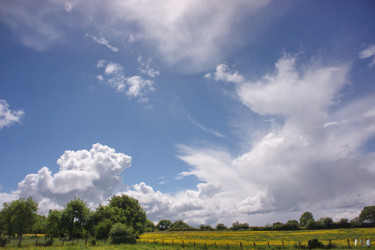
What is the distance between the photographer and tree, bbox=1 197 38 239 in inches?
1608

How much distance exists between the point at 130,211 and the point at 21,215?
2792 centimetres

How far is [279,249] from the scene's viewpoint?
111 feet

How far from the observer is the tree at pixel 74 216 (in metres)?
42.8

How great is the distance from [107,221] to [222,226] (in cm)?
8275

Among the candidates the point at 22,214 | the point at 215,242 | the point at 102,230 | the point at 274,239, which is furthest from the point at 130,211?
the point at 274,239

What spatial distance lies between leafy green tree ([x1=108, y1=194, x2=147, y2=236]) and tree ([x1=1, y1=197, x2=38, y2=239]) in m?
21.0

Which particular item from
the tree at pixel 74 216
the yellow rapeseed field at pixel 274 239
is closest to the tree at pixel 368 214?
the yellow rapeseed field at pixel 274 239

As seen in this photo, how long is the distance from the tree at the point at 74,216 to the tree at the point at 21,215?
543 centimetres

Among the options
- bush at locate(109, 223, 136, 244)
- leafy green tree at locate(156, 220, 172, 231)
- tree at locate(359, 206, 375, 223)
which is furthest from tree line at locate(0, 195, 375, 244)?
tree at locate(359, 206, 375, 223)

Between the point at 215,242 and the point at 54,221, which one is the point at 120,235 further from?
the point at 215,242

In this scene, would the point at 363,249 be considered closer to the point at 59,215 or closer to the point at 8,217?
the point at 59,215

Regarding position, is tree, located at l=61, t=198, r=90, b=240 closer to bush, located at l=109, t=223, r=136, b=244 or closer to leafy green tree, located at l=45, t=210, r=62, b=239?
leafy green tree, located at l=45, t=210, r=62, b=239

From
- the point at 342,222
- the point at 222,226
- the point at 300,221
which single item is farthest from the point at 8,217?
the point at 300,221

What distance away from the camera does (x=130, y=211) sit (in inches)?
2505
